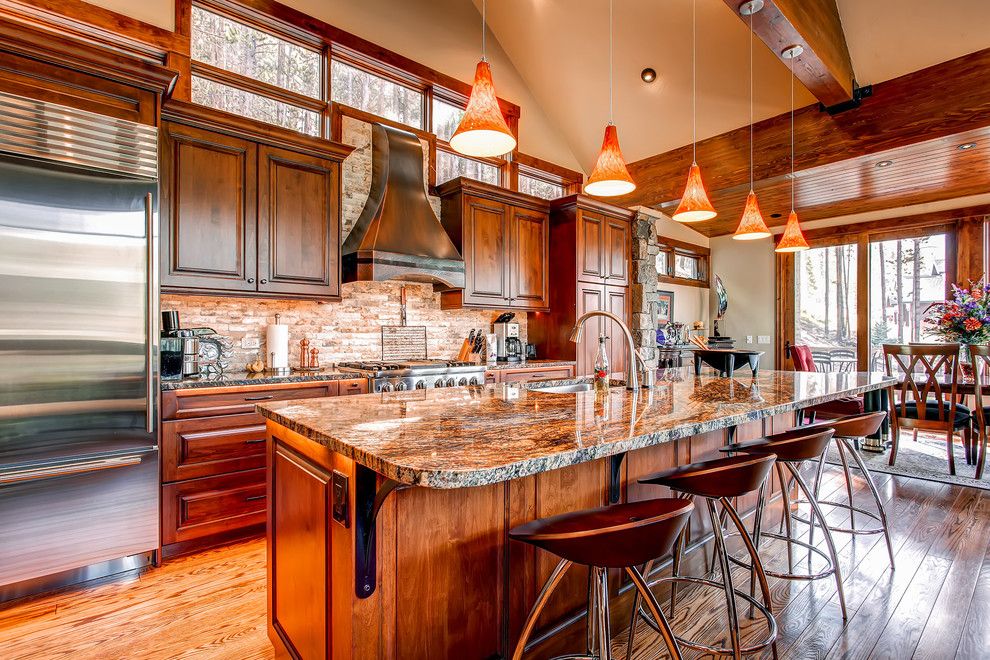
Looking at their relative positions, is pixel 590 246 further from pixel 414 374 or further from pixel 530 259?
pixel 414 374

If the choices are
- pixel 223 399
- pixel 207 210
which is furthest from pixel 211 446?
pixel 207 210

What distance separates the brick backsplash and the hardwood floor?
58.2 inches

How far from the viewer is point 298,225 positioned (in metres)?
3.41

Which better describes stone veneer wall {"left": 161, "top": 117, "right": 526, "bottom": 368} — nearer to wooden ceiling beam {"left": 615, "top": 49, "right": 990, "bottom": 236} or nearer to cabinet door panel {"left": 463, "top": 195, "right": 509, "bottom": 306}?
cabinet door panel {"left": 463, "top": 195, "right": 509, "bottom": 306}

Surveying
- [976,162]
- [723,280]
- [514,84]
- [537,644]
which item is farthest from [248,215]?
[723,280]

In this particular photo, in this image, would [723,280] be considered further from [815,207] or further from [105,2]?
[105,2]

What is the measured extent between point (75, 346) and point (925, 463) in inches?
242

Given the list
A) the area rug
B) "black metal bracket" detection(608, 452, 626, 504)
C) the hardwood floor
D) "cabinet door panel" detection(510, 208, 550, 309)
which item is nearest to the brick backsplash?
"cabinet door panel" detection(510, 208, 550, 309)

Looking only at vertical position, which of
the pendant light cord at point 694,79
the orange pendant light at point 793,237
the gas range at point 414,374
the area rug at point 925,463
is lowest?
the area rug at point 925,463

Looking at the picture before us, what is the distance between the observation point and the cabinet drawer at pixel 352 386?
10.5ft

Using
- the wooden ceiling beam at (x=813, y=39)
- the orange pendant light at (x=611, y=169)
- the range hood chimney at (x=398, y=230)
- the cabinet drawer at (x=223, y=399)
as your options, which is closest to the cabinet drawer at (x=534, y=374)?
the range hood chimney at (x=398, y=230)

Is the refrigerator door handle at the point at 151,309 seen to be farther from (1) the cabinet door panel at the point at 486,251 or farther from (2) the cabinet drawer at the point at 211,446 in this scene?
(1) the cabinet door panel at the point at 486,251

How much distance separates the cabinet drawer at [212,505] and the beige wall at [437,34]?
2933 millimetres

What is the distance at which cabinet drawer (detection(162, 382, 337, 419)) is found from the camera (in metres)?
2.59
